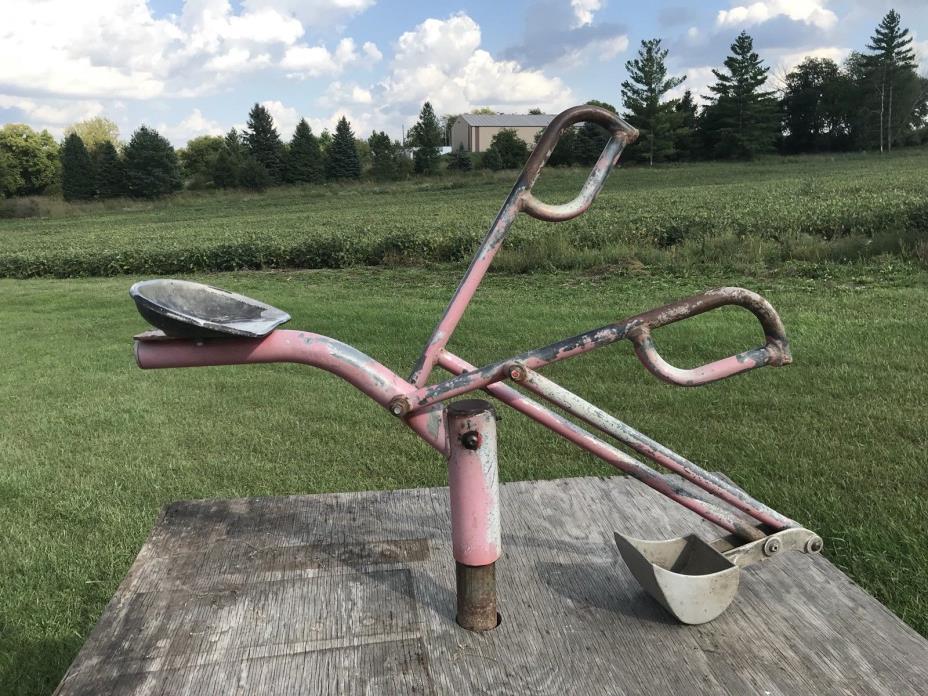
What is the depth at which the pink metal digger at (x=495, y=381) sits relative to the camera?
3.50ft

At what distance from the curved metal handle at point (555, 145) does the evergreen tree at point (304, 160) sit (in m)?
48.4

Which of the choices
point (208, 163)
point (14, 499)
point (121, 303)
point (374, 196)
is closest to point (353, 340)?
point (14, 499)

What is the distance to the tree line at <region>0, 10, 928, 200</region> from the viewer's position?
44062 mm

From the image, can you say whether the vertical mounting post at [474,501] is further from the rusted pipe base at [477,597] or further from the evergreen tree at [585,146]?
the evergreen tree at [585,146]

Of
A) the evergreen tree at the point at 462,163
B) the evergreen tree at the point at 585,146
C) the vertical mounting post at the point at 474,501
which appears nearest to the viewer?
the vertical mounting post at the point at 474,501

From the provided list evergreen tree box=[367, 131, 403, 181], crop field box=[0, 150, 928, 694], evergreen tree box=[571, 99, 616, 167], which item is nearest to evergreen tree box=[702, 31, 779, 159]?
evergreen tree box=[571, 99, 616, 167]

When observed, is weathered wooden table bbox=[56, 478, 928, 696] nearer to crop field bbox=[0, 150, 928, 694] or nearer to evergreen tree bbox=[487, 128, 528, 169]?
crop field bbox=[0, 150, 928, 694]

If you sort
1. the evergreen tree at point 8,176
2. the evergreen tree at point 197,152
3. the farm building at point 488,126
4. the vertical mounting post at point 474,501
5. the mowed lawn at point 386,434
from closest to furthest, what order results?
the vertical mounting post at point 474,501, the mowed lawn at point 386,434, the evergreen tree at point 8,176, the evergreen tree at point 197,152, the farm building at point 488,126

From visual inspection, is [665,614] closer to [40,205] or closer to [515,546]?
[515,546]

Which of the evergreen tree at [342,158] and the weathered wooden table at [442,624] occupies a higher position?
the evergreen tree at [342,158]

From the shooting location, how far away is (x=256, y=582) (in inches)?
58.3

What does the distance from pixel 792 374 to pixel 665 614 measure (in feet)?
11.4

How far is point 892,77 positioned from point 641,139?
2201 centimetres

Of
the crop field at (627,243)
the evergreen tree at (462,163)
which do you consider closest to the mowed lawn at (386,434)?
the crop field at (627,243)
